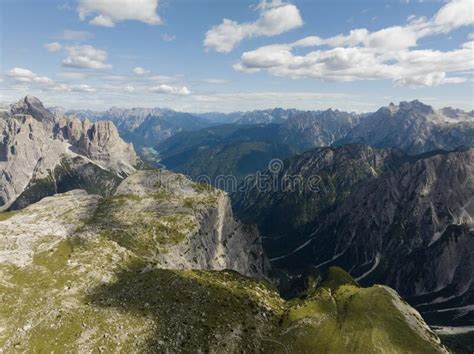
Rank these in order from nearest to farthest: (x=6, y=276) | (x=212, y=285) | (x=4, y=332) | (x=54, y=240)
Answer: (x=4, y=332), (x=6, y=276), (x=212, y=285), (x=54, y=240)

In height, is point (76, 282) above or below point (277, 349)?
above

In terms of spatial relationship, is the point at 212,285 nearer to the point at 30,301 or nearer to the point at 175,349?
the point at 175,349

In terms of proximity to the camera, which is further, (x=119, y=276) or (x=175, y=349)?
(x=119, y=276)

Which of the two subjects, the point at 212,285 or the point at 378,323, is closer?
the point at 378,323

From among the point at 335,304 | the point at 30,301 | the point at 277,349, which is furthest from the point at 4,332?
the point at 335,304

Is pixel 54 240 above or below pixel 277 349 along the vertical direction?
above

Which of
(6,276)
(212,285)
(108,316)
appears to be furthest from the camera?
(212,285)

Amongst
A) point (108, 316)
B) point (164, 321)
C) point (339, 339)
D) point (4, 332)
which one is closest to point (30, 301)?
point (4, 332)

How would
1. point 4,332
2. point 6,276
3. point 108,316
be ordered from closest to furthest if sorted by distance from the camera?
point 4,332 < point 108,316 < point 6,276

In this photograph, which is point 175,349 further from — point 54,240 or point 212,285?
point 54,240
